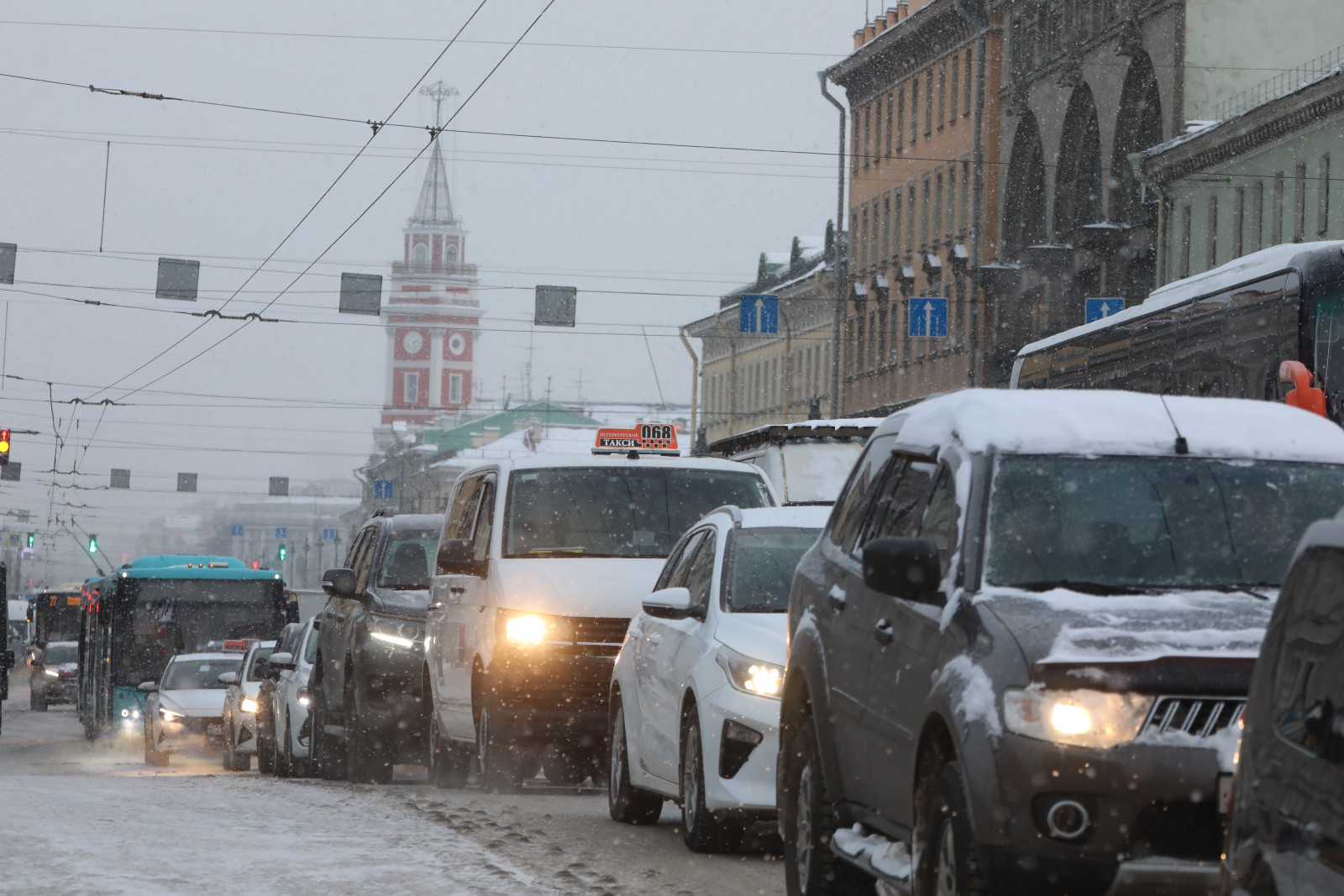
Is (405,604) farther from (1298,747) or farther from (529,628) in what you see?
(1298,747)

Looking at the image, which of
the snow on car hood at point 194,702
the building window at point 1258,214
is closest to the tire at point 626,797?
the snow on car hood at point 194,702

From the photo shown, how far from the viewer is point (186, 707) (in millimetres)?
33031

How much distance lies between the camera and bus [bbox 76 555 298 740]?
131ft

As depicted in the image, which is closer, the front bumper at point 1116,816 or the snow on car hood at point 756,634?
the front bumper at point 1116,816

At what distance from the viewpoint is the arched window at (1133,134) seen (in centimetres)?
5294

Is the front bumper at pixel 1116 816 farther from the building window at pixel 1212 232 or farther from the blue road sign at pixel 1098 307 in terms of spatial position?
the building window at pixel 1212 232

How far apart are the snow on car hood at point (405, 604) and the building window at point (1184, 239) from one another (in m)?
33.2

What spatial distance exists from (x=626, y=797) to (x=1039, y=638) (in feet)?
20.3

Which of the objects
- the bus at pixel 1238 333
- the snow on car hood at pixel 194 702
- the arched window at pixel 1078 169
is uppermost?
the arched window at pixel 1078 169

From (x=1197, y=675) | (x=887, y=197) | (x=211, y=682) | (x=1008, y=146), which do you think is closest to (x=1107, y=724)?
(x=1197, y=675)

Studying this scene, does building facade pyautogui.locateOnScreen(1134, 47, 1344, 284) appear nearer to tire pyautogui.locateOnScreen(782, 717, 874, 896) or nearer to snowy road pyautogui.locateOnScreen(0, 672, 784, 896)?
snowy road pyautogui.locateOnScreen(0, 672, 784, 896)

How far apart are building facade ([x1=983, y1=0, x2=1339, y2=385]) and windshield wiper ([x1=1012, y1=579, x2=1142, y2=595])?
4095cm

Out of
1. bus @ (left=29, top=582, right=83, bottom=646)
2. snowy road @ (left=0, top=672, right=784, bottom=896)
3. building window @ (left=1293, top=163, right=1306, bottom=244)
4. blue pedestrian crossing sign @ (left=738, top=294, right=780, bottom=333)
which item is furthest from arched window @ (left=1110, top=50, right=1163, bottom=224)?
snowy road @ (left=0, top=672, right=784, bottom=896)

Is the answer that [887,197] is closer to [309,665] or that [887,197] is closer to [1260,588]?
[309,665]
